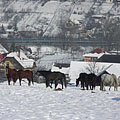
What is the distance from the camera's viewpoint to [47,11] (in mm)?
92062

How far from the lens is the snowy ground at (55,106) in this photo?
6633mm

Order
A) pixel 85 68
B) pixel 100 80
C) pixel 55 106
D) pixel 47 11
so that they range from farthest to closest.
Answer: pixel 47 11
pixel 85 68
pixel 100 80
pixel 55 106

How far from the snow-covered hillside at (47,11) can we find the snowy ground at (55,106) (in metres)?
70.9

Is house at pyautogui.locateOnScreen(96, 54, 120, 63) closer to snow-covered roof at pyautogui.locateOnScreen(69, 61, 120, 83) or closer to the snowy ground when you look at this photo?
snow-covered roof at pyautogui.locateOnScreen(69, 61, 120, 83)

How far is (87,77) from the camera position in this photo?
11461mm

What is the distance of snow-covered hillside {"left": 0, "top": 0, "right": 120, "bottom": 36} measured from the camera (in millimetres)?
84438

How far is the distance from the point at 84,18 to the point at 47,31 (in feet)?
32.3

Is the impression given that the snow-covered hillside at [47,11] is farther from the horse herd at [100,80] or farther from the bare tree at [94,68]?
the horse herd at [100,80]

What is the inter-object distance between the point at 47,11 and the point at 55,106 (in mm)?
85025

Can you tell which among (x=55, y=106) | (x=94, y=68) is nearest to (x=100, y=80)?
(x=55, y=106)

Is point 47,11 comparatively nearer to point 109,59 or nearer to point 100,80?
Answer: point 109,59

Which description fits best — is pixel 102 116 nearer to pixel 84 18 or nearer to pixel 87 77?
pixel 87 77

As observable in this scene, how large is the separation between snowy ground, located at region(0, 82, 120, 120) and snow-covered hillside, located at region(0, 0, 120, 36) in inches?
2791

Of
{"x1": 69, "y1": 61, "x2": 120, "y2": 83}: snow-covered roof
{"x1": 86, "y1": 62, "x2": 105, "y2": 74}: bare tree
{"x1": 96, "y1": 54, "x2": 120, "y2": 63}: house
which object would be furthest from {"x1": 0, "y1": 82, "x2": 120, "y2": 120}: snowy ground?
{"x1": 96, "y1": 54, "x2": 120, "y2": 63}: house
